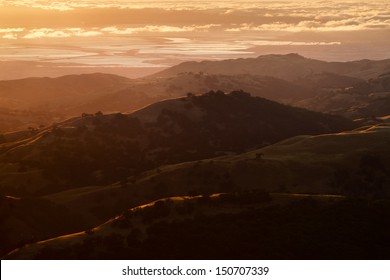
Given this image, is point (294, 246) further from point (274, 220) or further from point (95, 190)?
point (95, 190)

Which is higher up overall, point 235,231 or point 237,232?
point 235,231

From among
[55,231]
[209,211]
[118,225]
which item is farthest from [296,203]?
[55,231]

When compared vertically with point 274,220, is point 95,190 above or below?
above

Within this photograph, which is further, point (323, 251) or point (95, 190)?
point (95, 190)

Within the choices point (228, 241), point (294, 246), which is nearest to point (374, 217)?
point (294, 246)

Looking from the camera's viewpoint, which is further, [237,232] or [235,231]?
[235,231]
